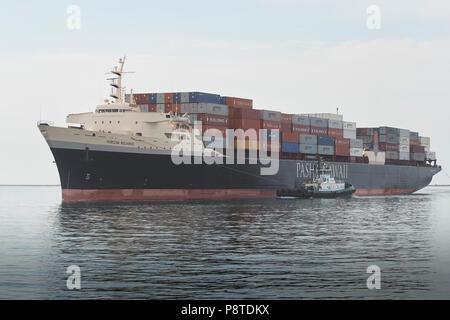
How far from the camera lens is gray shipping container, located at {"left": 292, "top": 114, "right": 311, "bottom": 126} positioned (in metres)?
75.8

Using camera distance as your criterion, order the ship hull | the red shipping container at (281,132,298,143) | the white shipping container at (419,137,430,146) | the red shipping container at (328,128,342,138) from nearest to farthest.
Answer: the ship hull, the red shipping container at (281,132,298,143), the red shipping container at (328,128,342,138), the white shipping container at (419,137,430,146)

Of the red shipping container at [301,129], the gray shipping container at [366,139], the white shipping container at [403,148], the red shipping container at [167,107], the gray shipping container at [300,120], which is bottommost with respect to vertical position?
the white shipping container at [403,148]

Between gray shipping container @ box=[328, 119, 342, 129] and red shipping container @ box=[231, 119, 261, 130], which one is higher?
gray shipping container @ box=[328, 119, 342, 129]

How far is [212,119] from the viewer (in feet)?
211

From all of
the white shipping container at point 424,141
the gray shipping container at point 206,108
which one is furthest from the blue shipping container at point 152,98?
the white shipping container at point 424,141

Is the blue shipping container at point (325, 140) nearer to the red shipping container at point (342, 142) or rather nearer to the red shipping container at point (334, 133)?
the red shipping container at point (334, 133)

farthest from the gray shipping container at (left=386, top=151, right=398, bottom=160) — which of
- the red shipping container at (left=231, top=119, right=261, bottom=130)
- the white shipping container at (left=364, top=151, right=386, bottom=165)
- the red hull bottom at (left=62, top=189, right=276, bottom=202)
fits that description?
the red hull bottom at (left=62, top=189, right=276, bottom=202)

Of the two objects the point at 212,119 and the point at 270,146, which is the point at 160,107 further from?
the point at 270,146

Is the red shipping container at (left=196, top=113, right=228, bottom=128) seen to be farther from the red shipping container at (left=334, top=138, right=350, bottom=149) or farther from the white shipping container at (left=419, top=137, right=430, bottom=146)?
the white shipping container at (left=419, top=137, right=430, bottom=146)

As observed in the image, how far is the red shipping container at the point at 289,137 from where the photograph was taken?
2860 inches

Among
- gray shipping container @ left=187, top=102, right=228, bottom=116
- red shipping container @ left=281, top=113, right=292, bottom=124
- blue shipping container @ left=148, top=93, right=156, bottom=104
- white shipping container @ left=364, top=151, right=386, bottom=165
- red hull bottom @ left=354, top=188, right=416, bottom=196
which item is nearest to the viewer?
gray shipping container @ left=187, top=102, right=228, bottom=116

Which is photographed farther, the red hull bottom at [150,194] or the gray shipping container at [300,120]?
the gray shipping container at [300,120]

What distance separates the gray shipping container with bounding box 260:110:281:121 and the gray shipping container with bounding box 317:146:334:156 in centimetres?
805
